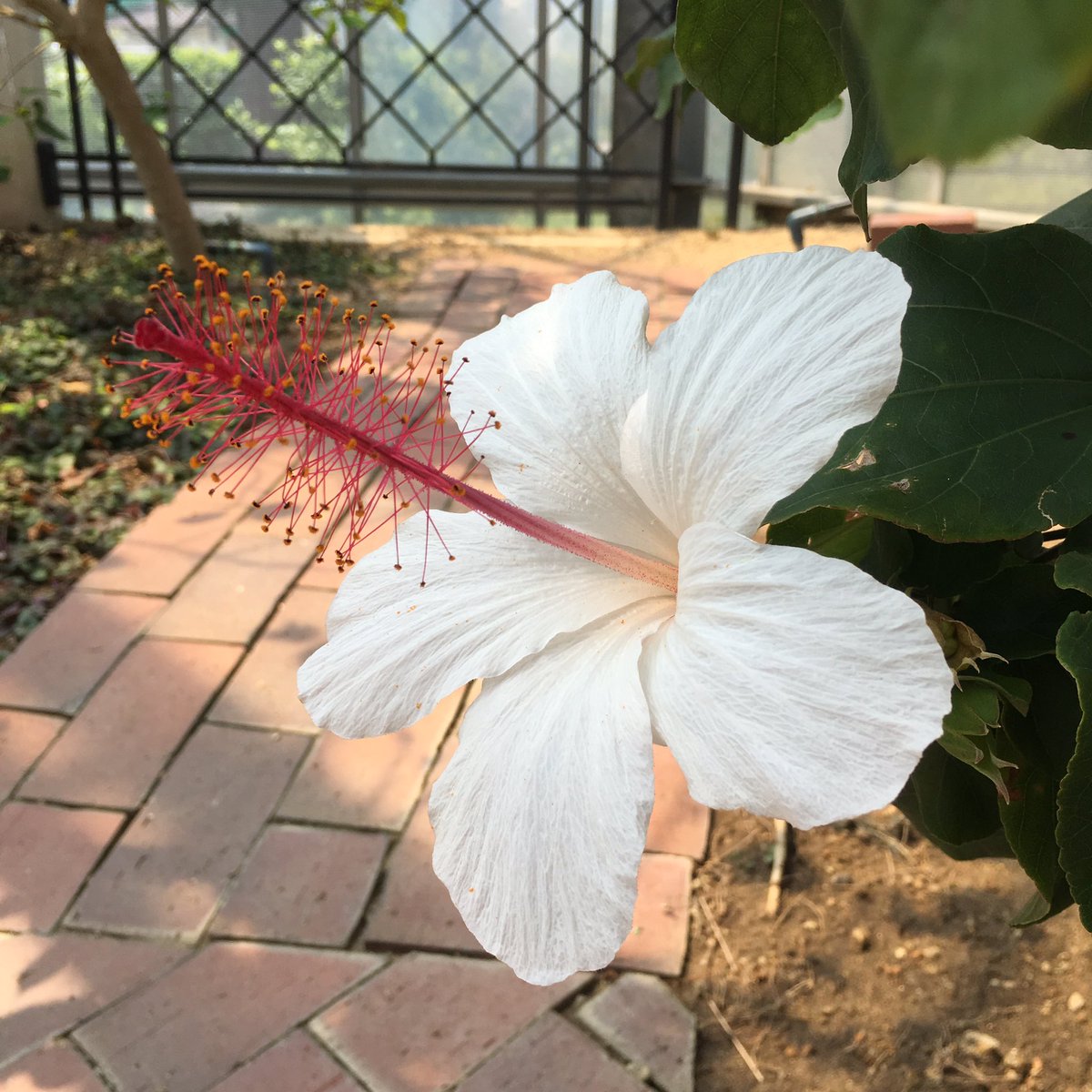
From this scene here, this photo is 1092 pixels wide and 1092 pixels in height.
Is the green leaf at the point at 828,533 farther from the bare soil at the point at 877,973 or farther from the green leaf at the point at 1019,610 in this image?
the bare soil at the point at 877,973

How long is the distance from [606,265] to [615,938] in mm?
3506

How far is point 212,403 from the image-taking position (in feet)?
1.72

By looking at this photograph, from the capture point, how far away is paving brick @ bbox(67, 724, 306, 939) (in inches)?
57.9

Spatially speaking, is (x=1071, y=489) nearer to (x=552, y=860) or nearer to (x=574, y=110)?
(x=552, y=860)

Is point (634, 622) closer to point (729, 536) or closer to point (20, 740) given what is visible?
point (729, 536)

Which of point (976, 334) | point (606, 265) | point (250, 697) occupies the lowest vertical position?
point (250, 697)

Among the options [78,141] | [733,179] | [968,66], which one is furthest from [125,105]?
[968,66]

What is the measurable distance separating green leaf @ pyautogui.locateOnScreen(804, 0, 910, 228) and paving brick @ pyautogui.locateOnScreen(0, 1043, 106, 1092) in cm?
127

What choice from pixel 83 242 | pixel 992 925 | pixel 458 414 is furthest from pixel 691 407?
pixel 83 242

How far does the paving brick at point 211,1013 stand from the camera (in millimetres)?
1258

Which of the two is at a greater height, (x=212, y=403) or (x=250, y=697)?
(x=212, y=403)

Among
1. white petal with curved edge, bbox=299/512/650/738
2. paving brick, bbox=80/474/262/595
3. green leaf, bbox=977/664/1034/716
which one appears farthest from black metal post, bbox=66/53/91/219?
green leaf, bbox=977/664/1034/716

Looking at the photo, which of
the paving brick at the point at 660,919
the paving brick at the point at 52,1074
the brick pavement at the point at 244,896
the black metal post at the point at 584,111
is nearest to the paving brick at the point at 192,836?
the brick pavement at the point at 244,896

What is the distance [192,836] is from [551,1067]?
642 mm
